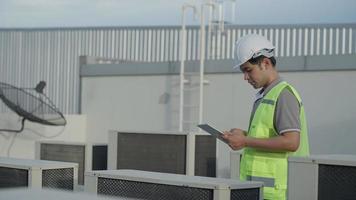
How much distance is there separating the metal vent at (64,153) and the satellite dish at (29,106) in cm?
569

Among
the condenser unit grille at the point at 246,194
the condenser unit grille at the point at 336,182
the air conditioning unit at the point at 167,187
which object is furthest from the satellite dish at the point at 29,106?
the condenser unit grille at the point at 336,182

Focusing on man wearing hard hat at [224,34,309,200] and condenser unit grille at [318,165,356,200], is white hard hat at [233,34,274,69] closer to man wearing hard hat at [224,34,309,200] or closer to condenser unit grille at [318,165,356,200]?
man wearing hard hat at [224,34,309,200]

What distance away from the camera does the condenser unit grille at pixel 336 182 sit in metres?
3.40

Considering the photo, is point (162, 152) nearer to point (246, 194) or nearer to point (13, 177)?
point (13, 177)

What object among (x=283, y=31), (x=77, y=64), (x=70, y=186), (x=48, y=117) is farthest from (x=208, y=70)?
(x=70, y=186)

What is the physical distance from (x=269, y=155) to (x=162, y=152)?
4207mm

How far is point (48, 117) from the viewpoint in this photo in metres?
14.8

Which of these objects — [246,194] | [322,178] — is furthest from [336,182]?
[246,194]

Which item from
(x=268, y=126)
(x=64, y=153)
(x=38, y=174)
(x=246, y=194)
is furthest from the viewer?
(x=64, y=153)

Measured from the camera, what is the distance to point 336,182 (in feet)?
11.3

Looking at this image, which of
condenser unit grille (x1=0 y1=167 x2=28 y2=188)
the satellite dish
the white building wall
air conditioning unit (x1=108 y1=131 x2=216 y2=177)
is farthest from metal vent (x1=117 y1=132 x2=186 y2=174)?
the satellite dish

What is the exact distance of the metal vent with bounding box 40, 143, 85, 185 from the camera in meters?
8.35

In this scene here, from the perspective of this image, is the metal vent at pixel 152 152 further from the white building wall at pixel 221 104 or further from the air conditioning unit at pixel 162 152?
the white building wall at pixel 221 104

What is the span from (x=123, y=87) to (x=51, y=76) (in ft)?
12.0
